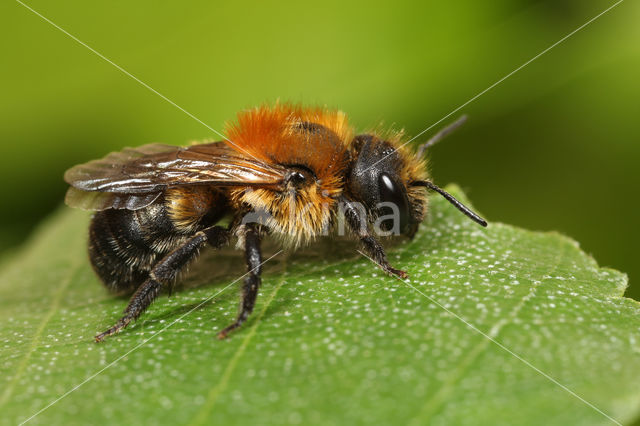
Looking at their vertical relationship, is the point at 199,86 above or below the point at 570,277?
above

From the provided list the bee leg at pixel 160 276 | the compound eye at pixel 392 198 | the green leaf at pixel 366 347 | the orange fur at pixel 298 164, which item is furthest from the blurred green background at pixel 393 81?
the bee leg at pixel 160 276

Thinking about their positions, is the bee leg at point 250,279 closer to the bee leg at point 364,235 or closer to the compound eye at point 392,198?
the bee leg at point 364,235

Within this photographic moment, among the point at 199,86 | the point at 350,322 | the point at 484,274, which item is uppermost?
the point at 199,86

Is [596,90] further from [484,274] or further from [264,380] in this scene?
[264,380]

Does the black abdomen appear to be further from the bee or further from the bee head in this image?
the bee head

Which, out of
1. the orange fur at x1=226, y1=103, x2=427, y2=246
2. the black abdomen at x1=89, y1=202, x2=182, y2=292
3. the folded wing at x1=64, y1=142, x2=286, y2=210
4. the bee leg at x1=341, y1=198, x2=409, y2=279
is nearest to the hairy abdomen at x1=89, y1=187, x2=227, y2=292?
the black abdomen at x1=89, y1=202, x2=182, y2=292

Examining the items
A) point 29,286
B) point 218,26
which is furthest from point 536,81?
point 29,286

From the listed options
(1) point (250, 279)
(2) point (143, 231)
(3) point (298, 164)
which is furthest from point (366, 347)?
(2) point (143, 231)
